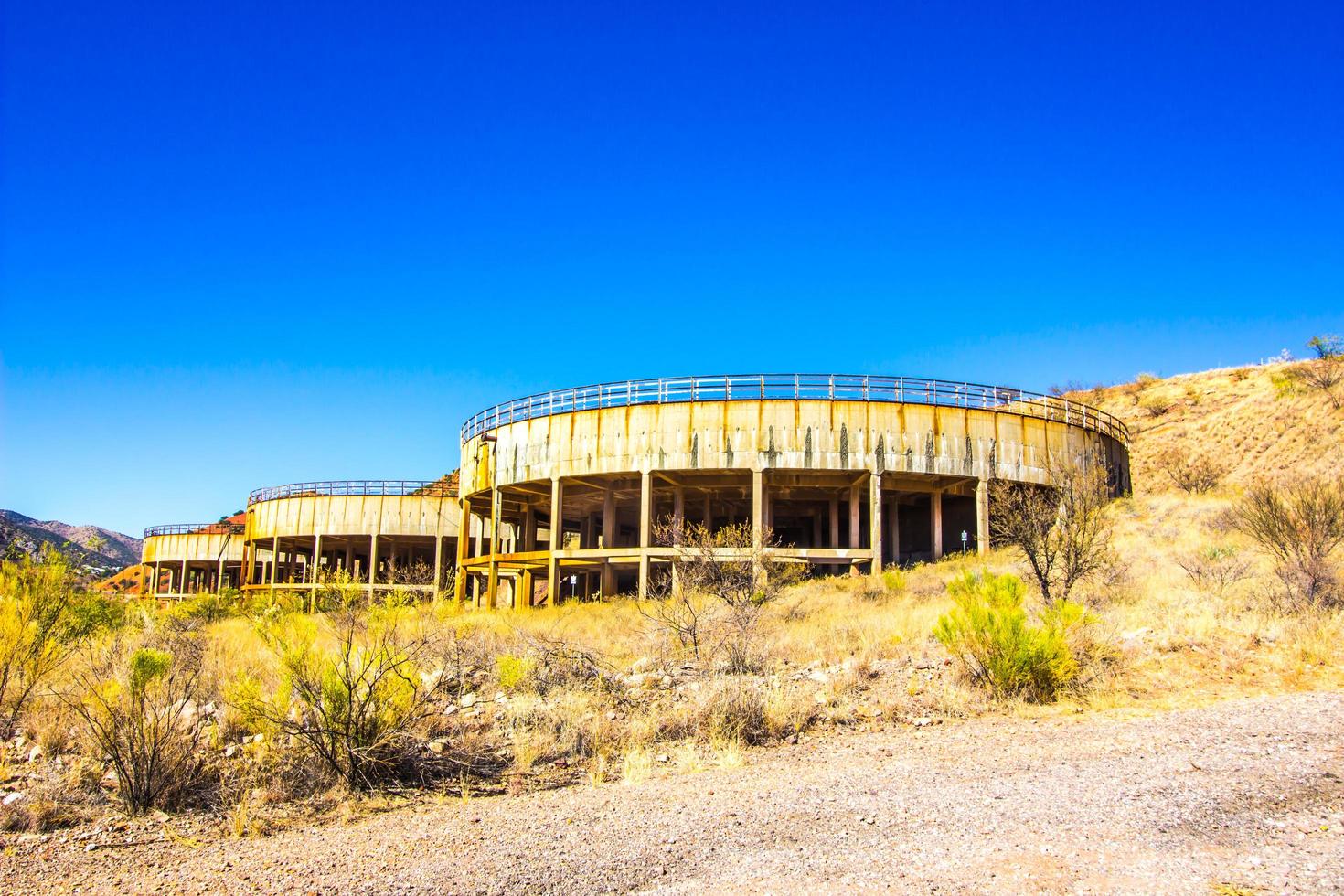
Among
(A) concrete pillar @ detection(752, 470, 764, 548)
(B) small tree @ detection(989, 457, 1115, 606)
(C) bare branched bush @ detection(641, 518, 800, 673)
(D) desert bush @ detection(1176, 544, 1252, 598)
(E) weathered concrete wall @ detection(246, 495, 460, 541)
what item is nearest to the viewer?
(C) bare branched bush @ detection(641, 518, 800, 673)

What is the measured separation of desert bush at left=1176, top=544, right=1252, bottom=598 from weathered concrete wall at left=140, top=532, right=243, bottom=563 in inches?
2208

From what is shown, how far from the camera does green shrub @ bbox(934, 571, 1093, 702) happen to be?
11969mm

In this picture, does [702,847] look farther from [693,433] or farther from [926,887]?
[693,433]

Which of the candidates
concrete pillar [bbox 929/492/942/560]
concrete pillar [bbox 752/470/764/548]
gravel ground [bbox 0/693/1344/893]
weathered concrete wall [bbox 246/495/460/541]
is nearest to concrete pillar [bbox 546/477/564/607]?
concrete pillar [bbox 752/470/764/548]

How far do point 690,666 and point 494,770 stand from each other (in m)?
5.17

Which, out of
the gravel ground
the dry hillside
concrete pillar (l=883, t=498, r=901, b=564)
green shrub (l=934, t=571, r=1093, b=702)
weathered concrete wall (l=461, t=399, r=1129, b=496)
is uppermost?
the dry hillside

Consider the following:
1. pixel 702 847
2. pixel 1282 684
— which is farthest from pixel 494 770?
pixel 1282 684

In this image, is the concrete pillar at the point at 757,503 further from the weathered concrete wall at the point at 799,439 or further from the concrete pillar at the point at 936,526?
the concrete pillar at the point at 936,526

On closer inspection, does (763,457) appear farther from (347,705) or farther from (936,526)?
(347,705)

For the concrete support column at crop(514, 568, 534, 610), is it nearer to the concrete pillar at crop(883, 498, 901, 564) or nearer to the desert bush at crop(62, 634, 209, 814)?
the concrete pillar at crop(883, 498, 901, 564)

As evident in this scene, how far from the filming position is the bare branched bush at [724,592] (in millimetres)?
15641

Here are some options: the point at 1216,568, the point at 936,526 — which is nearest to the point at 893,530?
the point at 936,526

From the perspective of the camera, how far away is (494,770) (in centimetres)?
1005

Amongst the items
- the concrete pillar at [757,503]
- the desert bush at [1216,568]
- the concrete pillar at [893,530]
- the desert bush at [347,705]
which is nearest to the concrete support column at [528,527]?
the concrete pillar at [757,503]
